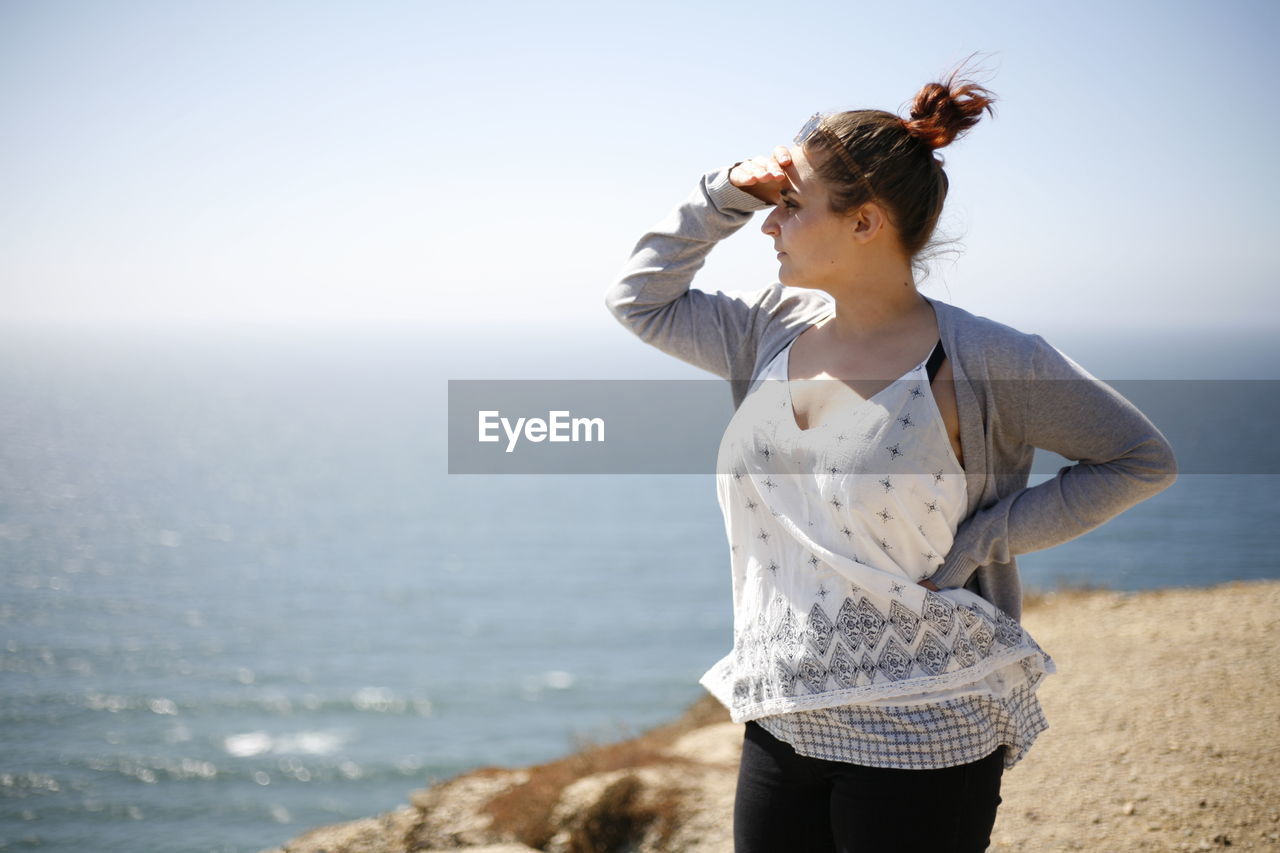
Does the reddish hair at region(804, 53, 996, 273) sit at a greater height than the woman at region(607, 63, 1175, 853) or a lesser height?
greater

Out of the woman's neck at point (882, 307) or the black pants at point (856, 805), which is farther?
the woman's neck at point (882, 307)

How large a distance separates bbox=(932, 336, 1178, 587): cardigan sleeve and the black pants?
347 mm

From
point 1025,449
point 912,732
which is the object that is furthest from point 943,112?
point 912,732

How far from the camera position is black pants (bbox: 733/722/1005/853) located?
1.51 m

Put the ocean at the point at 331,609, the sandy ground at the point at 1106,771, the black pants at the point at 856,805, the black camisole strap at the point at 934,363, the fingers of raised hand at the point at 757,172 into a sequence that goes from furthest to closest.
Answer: the ocean at the point at 331,609, the sandy ground at the point at 1106,771, the fingers of raised hand at the point at 757,172, the black camisole strap at the point at 934,363, the black pants at the point at 856,805

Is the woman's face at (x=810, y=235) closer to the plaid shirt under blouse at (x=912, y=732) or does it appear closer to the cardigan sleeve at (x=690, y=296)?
the cardigan sleeve at (x=690, y=296)

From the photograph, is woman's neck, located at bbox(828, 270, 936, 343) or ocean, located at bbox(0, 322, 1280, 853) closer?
woman's neck, located at bbox(828, 270, 936, 343)

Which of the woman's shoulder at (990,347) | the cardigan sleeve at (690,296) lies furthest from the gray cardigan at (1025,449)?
the cardigan sleeve at (690,296)

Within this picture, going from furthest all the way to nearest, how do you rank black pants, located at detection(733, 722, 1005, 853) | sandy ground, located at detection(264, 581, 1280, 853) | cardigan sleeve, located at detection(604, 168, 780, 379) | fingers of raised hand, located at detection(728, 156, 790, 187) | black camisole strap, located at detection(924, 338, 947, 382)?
sandy ground, located at detection(264, 581, 1280, 853)
cardigan sleeve, located at detection(604, 168, 780, 379)
fingers of raised hand, located at detection(728, 156, 790, 187)
black camisole strap, located at detection(924, 338, 947, 382)
black pants, located at detection(733, 722, 1005, 853)

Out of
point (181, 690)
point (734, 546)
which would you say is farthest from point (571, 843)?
point (181, 690)

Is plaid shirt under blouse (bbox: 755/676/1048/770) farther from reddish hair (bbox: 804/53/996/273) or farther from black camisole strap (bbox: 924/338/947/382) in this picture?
reddish hair (bbox: 804/53/996/273)

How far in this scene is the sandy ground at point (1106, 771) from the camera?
11.2ft

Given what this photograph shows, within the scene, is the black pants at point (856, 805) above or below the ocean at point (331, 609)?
above

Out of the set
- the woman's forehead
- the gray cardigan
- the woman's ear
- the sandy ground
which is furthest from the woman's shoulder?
the sandy ground
